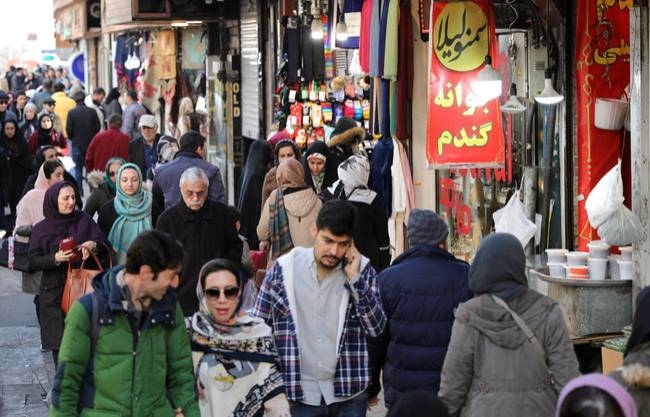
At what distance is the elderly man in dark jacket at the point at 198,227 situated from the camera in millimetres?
9836

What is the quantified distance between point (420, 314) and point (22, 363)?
6.32m

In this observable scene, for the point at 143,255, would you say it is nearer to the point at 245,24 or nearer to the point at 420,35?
the point at 420,35

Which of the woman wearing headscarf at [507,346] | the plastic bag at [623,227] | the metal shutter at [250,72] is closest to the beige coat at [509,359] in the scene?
the woman wearing headscarf at [507,346]

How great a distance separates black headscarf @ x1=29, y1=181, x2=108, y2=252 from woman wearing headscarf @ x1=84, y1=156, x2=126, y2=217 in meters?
2.29

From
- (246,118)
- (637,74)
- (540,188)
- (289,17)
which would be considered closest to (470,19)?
(540,188)

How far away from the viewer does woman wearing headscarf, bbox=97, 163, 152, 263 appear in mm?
11219

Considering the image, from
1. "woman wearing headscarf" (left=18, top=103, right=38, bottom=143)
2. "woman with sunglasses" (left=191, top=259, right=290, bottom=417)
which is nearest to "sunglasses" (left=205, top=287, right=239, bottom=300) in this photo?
"woman with sunglasses" (left=191, top=259, right=290, bottom=417)

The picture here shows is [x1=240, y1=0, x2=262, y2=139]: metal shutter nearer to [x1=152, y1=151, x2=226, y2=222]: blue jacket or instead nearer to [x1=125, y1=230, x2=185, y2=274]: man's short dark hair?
[x1=152, y1=151, x2=226, y2=222]: blue jacket

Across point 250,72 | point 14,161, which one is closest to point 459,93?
point 14,161

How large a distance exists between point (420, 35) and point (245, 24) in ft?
32.7

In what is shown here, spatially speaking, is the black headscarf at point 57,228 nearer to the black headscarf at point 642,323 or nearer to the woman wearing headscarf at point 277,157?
the woman wearing headscarf at point 277,157

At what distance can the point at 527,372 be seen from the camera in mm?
6457

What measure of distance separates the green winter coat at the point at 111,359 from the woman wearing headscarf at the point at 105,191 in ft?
22.0

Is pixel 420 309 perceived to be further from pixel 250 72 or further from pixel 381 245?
pixel 250 72
